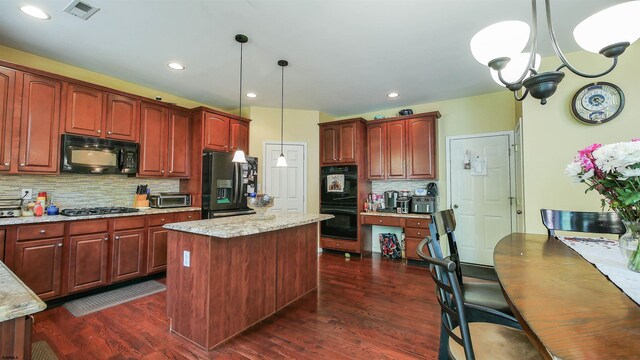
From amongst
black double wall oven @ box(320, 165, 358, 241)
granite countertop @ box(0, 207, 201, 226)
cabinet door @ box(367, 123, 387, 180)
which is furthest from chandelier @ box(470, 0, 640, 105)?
granite countertop @ box(0, 207, 201, 226)

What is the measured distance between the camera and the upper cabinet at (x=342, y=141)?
460cm

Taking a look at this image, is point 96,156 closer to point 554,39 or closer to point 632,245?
point 554,39

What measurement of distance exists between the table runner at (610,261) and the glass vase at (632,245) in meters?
0.04

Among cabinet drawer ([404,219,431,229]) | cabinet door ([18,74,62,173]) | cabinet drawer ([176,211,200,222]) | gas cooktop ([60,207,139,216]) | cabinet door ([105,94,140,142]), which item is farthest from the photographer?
cabinet drawer ([404,219,431,229])

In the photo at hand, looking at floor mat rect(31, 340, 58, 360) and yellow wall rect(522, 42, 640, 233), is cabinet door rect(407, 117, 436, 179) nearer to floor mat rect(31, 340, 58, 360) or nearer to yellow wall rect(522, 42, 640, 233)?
yellow wall rect(522, 42, 640, 233)

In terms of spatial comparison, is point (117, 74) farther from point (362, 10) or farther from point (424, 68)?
point (424, 68)

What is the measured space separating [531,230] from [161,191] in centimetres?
486

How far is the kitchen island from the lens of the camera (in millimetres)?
1938

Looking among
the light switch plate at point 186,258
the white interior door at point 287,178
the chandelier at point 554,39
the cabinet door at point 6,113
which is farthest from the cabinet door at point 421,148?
the cabinet door at point 6,113

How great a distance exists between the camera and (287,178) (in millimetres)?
4832

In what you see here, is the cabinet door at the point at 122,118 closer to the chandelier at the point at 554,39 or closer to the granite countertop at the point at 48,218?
the granite countertop at the point at 48,218

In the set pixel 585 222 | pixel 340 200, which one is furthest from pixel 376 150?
pixel 585 222

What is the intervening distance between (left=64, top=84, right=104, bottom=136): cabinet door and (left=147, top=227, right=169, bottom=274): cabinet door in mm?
1352

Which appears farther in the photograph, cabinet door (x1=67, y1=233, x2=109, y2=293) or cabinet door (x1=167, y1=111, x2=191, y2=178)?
cabinet door (x1=167, y1=111, x2=191, y2=178)
